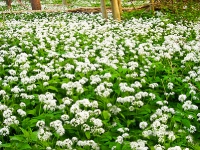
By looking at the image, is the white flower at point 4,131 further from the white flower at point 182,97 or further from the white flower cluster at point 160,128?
the white flower at point 182,97

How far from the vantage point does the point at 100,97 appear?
647 cm

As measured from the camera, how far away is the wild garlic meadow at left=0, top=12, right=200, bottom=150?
16.9 ft

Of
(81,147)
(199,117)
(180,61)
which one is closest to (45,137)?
(81,147)

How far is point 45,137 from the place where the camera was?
4961mm

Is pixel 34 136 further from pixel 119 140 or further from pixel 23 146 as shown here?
pixel 119 140

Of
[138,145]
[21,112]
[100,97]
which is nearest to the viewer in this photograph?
[138,145]

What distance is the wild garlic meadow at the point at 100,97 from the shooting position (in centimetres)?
516

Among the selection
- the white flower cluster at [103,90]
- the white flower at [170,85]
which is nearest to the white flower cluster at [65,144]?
Result: the white flower cluster at [103,90]

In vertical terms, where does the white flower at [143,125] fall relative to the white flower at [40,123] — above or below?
below

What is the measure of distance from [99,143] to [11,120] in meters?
1.60

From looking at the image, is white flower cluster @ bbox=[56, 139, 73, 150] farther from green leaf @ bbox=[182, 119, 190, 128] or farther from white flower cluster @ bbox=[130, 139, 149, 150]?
green leaf @ bbox=[182, 119, 190, 128]

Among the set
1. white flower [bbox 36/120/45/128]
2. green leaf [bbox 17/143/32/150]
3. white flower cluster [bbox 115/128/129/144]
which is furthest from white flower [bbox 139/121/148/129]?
green leaf [bbox 17/143/32/150]

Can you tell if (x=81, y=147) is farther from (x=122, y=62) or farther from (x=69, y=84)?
(x=122, y=62)

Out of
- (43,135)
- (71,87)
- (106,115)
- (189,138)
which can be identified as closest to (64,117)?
(43,135)
